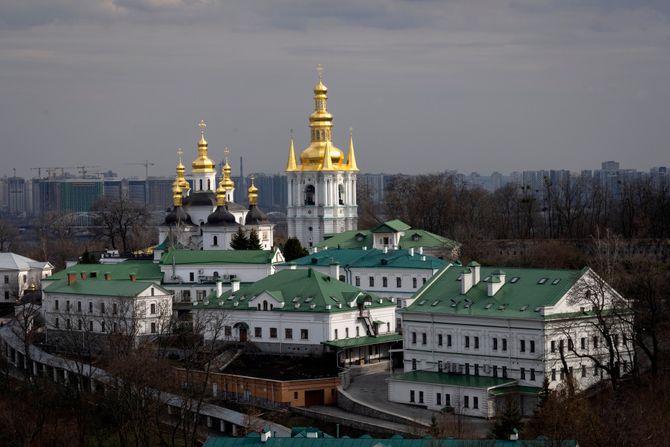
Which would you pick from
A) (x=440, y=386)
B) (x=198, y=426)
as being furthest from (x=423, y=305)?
(x=198, y=426)

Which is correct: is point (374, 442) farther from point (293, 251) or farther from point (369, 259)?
point (293, 251)

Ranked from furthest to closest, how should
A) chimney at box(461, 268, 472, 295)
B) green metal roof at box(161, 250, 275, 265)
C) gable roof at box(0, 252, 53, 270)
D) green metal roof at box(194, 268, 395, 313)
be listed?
gable roof at box(0, 252, 53, 270)
green metal roof at box(161, 250, 275, 265)
green metal roof at box(194, 268, 395, 313)
chimney at box(461, 268, 472, 295)

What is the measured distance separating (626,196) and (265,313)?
39159 mm

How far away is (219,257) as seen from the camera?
7106cm

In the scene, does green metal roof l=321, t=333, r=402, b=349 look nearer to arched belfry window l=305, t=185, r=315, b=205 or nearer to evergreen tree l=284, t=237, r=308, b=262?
evergreen tree l=284, t=237, r=308, b=262

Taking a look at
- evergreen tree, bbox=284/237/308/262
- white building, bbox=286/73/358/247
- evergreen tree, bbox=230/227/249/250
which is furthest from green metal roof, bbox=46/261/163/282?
white building, bbox=286/73/358/247

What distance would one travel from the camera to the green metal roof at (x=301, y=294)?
190ft

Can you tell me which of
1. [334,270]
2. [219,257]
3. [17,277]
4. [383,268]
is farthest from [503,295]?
[17,277]

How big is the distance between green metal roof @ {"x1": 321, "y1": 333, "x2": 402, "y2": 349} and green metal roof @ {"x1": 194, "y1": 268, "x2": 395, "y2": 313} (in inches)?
43.8

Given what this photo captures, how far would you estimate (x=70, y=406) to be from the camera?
175 feet

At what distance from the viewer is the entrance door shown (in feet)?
172

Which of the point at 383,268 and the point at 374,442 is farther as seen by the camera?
the point at 383,268

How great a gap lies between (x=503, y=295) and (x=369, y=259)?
17093 mm

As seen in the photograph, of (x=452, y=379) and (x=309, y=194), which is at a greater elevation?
(x=309, y=194)
